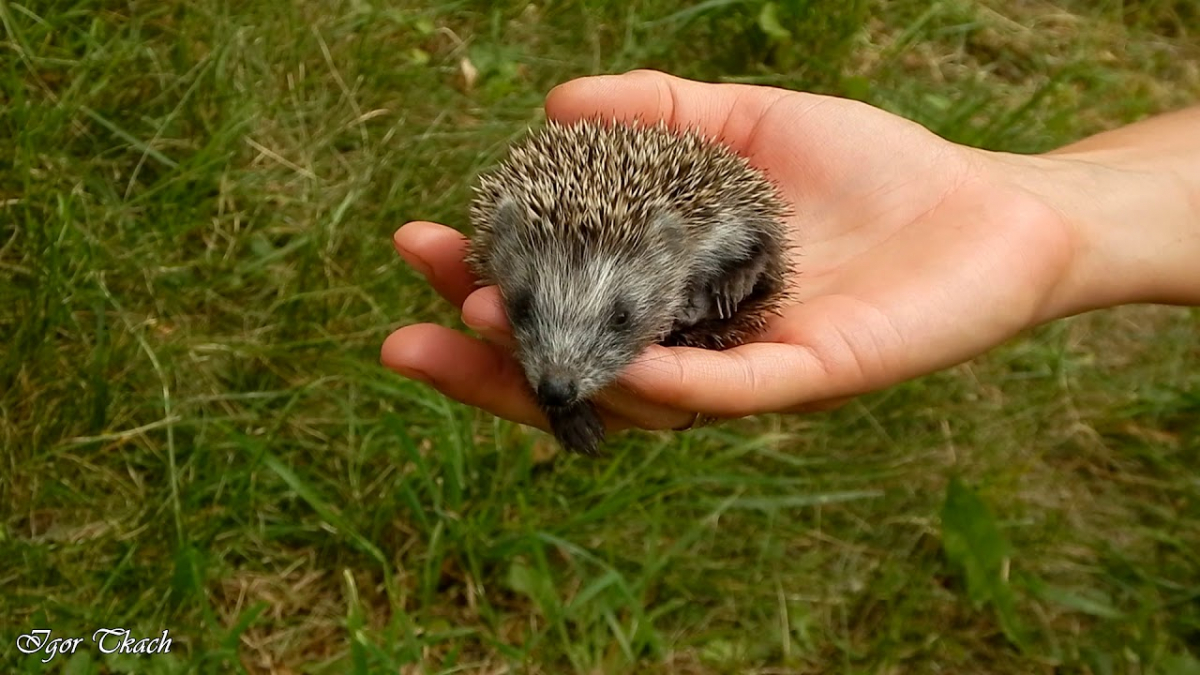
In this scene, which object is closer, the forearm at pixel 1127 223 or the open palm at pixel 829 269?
the open palm at pixel 829 269

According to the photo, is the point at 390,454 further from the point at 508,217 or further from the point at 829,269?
the point at 829,269

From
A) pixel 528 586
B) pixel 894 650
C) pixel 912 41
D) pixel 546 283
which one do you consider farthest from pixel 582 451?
pixel 912 41

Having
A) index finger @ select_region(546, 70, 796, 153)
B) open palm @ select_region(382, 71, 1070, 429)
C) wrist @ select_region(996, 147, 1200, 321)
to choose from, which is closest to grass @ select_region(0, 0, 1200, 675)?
open palm @ select_region(382, 71, 1070, 429)

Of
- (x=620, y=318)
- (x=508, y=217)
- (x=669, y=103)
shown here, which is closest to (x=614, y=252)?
(x=620, y=318)

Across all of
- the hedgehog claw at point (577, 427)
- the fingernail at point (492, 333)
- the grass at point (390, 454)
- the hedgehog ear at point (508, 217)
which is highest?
the hedgehog ear at point (508, 217)

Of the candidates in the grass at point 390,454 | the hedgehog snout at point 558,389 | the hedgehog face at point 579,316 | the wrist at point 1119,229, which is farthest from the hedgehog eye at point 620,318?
the wrist at point 1119,229

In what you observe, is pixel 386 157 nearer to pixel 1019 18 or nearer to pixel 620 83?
pixel 620 83

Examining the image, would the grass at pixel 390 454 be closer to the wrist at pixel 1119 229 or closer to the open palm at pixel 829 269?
the open palm at pixel 829 269
